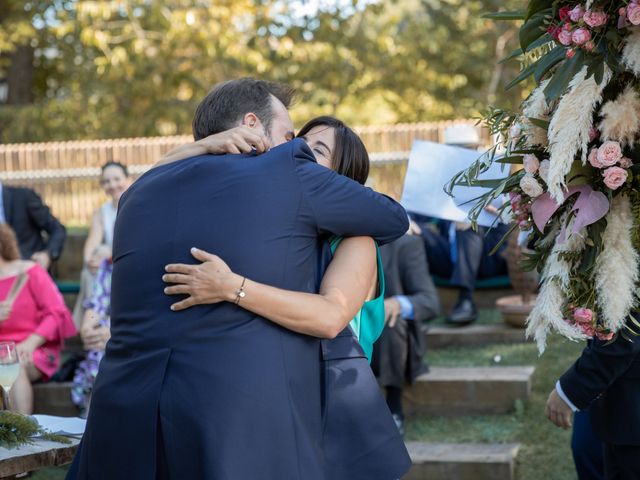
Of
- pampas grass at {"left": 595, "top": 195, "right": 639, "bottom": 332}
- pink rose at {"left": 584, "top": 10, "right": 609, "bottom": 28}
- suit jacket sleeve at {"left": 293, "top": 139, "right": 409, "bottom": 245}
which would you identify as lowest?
pampas grass at {"left": 595, "top": 195, "right": 639, "bottom": 332}

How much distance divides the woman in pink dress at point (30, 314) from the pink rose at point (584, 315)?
15.9 feet

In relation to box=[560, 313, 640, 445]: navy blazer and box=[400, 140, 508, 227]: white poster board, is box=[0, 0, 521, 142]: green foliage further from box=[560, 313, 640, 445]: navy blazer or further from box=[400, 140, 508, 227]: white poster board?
box=[560, 313, 640, 445]: navy blazer

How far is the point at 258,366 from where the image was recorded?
2.49 meters

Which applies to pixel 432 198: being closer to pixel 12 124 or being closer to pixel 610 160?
→ pixel 610 160

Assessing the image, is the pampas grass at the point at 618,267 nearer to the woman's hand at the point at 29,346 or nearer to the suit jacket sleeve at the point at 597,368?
the suit jacket sleeve at the point at 597,368

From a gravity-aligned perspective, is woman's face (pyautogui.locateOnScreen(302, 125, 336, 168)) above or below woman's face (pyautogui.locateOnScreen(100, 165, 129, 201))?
above

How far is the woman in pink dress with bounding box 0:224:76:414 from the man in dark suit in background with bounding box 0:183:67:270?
5.20 feet

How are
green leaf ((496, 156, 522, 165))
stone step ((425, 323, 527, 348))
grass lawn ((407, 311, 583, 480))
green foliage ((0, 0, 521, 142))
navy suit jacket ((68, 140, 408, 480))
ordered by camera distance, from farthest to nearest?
1. green foliage ((0, 0, 521, 142))
2. stone step ((425, 323, 527, 348))
3. grass lawn ((407, 311, 583, 480))
4. green leaf ((496, 156, 522, 165))
5. navy suit jacket ((68, 140, 408, 480))

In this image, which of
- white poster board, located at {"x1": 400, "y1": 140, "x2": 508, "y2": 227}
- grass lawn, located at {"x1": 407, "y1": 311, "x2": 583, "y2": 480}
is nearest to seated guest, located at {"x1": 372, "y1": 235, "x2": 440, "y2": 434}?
grass lawn, located at {"x1": 407, "y1": 311, "x2": 583, "y2": 480}

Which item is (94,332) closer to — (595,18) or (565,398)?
(565,398)

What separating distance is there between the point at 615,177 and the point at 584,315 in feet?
1.45

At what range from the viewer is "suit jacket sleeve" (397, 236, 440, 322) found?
6684 mm

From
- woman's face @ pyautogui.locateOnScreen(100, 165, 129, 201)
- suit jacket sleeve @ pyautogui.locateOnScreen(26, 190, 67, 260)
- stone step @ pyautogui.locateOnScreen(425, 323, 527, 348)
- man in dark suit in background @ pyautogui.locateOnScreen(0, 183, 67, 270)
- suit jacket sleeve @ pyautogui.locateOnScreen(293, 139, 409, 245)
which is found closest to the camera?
suit jacket sleeve @ pyautogui.locateOnScreen(293, 139, 409, 245)

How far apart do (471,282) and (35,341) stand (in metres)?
3.65
